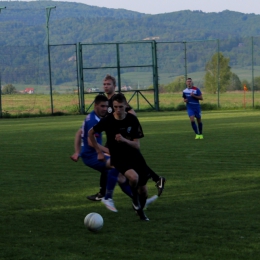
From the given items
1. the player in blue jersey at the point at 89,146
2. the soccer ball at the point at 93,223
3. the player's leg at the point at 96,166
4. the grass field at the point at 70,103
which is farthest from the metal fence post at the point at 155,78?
the soccer ball at the point at 93,223

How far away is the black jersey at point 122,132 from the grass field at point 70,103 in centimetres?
3015

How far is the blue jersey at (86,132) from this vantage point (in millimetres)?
9617

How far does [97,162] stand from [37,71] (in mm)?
37053

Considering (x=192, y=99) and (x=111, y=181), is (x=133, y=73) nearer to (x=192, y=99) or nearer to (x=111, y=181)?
(x=192, y=99)

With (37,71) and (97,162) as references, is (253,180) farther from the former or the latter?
(37,71)

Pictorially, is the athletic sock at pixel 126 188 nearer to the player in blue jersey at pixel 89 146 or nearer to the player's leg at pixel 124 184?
the player's leg at pixel 124 184

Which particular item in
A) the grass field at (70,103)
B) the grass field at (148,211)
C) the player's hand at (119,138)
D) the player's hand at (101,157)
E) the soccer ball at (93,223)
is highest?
the player's hand at (119,138)

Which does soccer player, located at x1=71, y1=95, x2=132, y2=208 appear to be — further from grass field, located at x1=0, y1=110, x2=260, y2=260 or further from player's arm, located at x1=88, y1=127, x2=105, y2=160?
grass field, located at x1=0, y1=110, x2=260, y2=260

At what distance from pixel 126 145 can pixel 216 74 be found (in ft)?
120

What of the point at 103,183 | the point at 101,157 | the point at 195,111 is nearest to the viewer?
the point at 101,157

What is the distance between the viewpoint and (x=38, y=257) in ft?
21.5

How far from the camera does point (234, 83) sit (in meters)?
47.1

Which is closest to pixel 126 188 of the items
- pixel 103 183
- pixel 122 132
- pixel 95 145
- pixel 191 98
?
pixel 95 145

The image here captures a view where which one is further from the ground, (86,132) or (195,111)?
(86,132)
